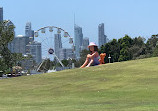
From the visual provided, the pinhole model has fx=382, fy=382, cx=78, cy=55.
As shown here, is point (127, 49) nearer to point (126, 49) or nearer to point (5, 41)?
point (126, 49)

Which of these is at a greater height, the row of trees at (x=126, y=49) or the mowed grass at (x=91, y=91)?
the row of trees at (x=126, y=49)

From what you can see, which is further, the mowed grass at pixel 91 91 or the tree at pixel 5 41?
the tree at pixel 5 41

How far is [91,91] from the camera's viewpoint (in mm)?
22031

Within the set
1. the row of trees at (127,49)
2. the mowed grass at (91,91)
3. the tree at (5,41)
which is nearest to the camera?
the mowed grass at (91,91)

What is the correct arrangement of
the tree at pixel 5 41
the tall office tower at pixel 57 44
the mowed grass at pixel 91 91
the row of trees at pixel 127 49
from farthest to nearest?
the row of trees at pixel 127 49
the tall office tower at pixel 57 44
the tree at pixel 5 41
the mowed grass at pixel 91 91

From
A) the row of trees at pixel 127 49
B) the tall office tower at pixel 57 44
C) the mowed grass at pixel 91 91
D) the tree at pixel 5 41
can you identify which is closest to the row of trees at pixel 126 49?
the row of trees at pixel 127 49

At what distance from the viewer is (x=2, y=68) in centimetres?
5525

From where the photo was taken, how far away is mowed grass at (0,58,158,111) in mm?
16547

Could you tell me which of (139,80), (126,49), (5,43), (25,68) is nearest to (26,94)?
(139,80)

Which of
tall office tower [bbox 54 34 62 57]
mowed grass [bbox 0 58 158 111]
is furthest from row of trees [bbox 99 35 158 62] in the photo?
mowed grass [bbox 0 58 158 111]

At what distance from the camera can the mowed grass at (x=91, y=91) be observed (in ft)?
54.3

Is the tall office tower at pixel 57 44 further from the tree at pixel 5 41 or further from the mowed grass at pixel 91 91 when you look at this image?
the mowed grass at pixel 91 91

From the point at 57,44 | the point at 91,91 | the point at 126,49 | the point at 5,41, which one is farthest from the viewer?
the point at 126,49

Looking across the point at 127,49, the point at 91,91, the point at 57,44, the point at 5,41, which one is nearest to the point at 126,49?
the point at 127,49
